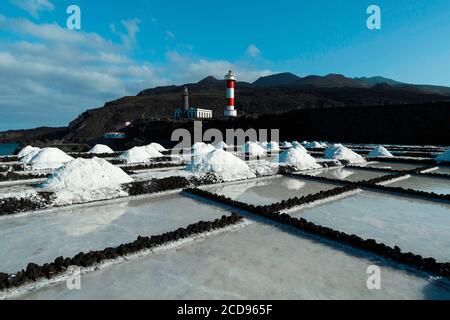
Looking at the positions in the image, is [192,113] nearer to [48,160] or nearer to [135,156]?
[135,156]

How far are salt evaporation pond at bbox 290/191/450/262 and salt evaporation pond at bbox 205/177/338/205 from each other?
1.65m

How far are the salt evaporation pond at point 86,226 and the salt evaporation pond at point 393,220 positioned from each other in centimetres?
332

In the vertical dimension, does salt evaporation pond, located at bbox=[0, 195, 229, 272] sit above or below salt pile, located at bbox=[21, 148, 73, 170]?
below

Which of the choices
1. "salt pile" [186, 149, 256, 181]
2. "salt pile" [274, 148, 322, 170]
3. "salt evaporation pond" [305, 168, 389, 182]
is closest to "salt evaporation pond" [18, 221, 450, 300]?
"salt pile" [186, 149, 256, 181]

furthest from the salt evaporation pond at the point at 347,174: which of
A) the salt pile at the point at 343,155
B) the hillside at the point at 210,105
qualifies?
the hillside at the point at 210,105

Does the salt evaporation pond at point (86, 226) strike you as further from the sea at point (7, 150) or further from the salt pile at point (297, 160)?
the sea at point (7, 150)

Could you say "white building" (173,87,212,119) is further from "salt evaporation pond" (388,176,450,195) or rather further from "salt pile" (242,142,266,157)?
"salt evaporation pond" (388,176,450,195)

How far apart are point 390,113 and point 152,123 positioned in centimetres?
4434

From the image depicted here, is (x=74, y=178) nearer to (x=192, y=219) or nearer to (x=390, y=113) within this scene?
(x=192, y=219)

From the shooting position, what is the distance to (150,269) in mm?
4785

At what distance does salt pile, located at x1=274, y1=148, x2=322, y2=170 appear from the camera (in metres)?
16.7

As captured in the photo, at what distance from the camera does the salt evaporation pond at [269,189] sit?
33.0ft

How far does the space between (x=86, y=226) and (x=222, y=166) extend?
25.1 ft

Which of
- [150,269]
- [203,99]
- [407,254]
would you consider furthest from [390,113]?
[203,99]
